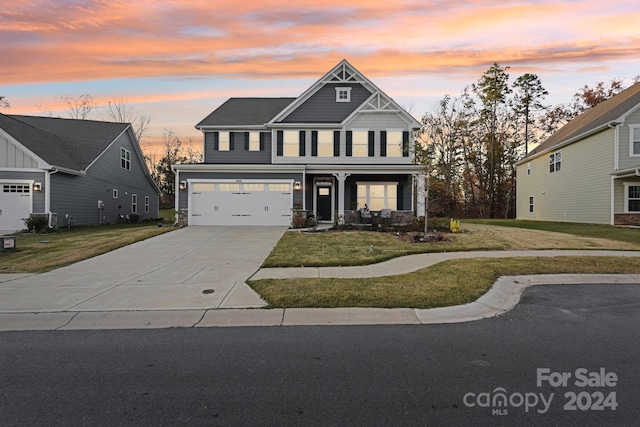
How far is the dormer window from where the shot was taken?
23.7 meters

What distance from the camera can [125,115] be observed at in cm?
4559

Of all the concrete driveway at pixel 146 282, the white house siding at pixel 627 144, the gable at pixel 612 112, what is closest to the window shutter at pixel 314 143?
the concrete driveway at pixel 146 282

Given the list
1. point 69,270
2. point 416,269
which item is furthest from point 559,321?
point 69,270

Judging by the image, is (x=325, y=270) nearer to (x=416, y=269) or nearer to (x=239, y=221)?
(x=416, y=269)

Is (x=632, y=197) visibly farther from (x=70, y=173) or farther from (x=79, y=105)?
(x=79, y=105)

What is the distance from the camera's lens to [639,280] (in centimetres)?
781

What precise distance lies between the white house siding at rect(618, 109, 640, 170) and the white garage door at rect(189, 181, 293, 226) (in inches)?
719

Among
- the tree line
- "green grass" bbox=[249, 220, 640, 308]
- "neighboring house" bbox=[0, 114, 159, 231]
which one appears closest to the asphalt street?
"green grass" bbox=[249, 220, 640, 308]

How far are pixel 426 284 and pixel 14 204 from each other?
22.9m

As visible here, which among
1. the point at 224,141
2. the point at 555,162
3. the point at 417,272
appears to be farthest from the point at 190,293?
the point at 555,162

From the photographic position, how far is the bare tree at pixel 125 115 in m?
44.9

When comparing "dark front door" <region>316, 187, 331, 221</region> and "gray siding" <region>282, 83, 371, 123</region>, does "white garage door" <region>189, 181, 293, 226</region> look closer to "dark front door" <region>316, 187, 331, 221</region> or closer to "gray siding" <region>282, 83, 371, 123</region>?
"dark front door" <region>316, 187, 331, 221</region>

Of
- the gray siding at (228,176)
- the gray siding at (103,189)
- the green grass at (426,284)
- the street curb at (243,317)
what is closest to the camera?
the street curb at (243,317)

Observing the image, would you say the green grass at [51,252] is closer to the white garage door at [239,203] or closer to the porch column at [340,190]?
the white garage door at [239,203]
